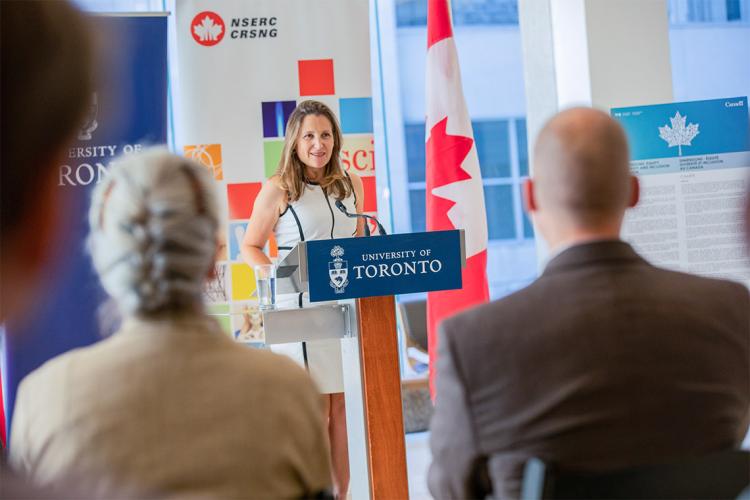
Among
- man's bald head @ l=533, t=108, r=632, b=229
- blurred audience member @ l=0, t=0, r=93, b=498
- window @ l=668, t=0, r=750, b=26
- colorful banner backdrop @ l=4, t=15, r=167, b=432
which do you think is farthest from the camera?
window @ l=668, t=0, r=750, b=26

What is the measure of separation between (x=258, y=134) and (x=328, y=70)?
1.83 ft

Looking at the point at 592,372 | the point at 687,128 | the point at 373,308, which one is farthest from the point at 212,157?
the point at 592,372

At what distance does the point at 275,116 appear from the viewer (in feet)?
15.8

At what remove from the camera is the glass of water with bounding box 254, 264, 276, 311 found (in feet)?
9.52

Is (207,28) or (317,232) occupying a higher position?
(207,28)

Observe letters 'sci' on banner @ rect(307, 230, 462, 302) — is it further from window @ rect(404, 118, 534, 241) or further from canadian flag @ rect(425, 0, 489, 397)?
window @ rect(404, 118, 534, 241)

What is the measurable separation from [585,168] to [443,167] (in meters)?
3.20

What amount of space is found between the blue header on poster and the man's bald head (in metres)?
2.97

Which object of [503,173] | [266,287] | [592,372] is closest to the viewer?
[592,372]

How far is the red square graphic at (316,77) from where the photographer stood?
4.84m

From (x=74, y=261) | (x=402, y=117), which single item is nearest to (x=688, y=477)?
(x=74, y=261)

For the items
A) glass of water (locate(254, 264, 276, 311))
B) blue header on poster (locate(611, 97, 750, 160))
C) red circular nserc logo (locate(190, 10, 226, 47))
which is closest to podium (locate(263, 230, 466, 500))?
glass of water (locate(254, 264, 276, 311))

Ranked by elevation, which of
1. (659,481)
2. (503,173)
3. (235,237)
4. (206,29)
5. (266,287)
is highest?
(206,29)

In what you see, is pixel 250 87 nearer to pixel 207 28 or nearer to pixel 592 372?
pixel 207 28
